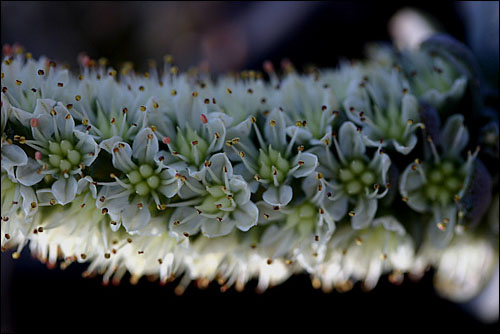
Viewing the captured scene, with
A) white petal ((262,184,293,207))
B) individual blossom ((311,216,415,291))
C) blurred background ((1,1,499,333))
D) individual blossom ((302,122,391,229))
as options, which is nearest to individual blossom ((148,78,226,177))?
white petal ((262,184,293,207))

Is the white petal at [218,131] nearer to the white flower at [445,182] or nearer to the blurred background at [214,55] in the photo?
the white flower at [445,182]

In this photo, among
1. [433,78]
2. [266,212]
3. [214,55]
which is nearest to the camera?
[266,212]

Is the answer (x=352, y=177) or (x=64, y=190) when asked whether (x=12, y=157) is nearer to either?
(x=64, y=190)

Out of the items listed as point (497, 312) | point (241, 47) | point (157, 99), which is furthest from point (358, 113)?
point (241, 47)

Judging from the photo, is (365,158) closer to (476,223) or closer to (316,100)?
(316,100)

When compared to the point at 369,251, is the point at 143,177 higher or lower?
higher

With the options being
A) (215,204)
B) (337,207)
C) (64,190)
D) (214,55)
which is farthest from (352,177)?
(214,55)
